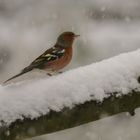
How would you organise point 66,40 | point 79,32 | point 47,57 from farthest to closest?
point 79,32, point 66,40, point 47,57

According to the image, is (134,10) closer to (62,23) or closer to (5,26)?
(62,23)

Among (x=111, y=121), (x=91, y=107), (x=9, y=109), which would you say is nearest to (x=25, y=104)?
(x=9, y=109)

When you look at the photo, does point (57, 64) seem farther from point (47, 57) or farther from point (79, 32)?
point (79, 32)

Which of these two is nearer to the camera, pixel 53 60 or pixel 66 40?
pixel 53 60

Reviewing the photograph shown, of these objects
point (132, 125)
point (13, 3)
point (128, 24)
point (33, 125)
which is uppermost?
point (13, 3)

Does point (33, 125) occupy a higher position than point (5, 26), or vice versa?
point (5, 26)

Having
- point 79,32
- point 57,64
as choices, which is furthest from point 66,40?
point 79,32

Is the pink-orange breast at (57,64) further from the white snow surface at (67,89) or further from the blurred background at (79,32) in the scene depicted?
the blurred background at (79,32)
